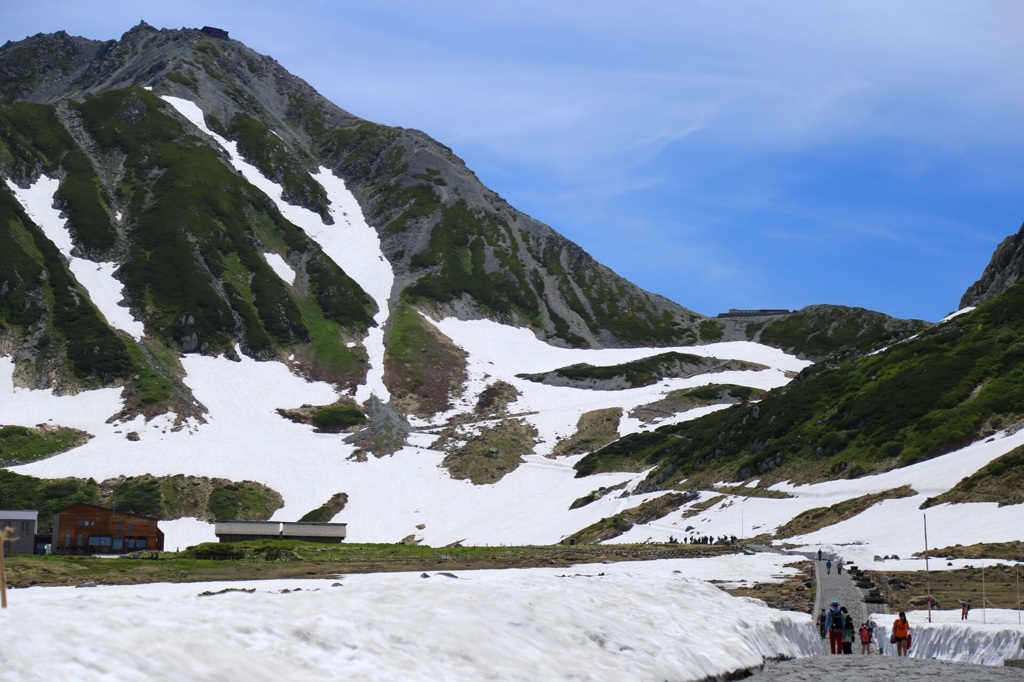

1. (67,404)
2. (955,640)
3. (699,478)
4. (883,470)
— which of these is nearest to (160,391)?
(67,404)

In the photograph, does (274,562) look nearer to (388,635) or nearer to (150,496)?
(388,635)

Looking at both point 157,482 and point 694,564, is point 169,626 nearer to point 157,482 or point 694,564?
point 694,564

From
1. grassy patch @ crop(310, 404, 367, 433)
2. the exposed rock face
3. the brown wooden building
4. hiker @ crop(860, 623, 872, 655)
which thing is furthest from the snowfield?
the exposed rock face

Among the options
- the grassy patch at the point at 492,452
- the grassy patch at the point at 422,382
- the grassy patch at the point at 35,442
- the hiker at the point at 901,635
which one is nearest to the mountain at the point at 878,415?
the grassy patch at the point at 492,452

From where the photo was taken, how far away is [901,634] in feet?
99.4

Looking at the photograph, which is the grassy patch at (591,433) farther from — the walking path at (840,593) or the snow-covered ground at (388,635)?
the snow-covered ground at (388,635)

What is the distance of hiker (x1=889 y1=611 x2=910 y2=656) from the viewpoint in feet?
99.2

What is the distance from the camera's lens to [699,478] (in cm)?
11919

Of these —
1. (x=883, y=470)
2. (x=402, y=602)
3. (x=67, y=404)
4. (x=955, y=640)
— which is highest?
(x=67, y=404)

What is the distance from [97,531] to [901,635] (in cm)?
8798

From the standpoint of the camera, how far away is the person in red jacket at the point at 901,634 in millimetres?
30250

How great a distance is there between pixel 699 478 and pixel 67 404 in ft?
326

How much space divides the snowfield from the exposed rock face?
50.0 meters

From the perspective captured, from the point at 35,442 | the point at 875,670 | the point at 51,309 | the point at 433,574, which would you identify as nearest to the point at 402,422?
the point at 35,442
